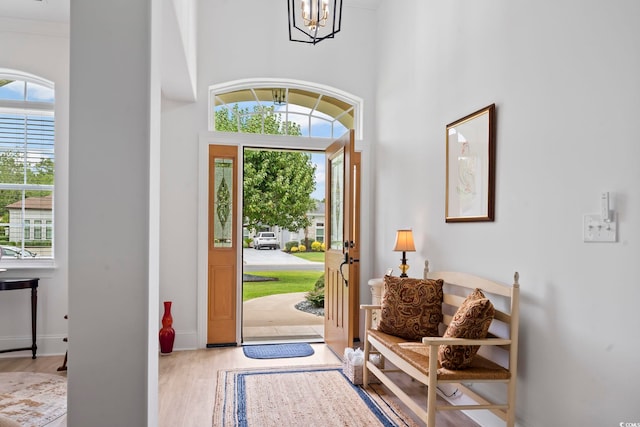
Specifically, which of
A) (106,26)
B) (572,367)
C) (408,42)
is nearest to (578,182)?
(572,367)

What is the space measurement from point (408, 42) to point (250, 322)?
171 inches

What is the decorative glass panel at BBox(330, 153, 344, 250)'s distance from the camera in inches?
177

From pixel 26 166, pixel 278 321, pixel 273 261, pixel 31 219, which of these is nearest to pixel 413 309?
pixel 278 321

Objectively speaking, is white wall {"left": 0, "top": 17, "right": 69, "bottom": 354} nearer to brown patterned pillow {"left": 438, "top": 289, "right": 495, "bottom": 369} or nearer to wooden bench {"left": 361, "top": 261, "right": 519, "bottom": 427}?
wooden bench {"left": 361, "top": 261, "right": 519, "bottom": 427}

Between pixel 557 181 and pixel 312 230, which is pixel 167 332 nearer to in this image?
pixel 557 181

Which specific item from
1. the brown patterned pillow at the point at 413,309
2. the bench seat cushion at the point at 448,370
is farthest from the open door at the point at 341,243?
the bench seat cushion at the point at 448,370

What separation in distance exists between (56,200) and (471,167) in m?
4.04

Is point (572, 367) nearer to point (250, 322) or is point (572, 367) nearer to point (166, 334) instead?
point (166, 334)

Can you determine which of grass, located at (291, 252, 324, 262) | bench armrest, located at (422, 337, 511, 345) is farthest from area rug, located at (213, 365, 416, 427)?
grass, located at (291, 252, 324, 262)

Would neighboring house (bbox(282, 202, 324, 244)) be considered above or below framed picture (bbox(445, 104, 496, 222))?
below

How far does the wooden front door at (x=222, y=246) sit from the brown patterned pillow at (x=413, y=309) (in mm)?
2014

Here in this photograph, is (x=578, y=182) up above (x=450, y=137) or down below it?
below

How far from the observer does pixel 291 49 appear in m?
4.96

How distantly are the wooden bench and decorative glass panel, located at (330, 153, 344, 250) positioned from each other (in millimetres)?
1480
